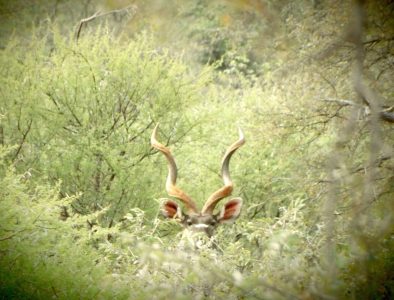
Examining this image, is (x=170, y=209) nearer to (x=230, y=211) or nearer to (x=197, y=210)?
(x=197, y=210)

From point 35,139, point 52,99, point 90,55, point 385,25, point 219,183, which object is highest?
point 385,25

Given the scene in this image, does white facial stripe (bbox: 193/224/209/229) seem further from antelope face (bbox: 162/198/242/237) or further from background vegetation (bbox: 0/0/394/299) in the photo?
background vegetation (bbox: 0/0/394/299)

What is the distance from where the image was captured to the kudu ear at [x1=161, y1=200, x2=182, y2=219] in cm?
881

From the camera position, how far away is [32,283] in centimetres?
565

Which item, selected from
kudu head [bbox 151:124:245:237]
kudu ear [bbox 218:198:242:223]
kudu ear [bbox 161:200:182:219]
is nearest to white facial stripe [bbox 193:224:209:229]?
kudu head [bbox 151:124:245:237]

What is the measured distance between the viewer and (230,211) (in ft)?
30.1

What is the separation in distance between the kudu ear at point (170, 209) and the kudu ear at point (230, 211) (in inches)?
26.0

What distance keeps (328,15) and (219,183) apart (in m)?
3.72

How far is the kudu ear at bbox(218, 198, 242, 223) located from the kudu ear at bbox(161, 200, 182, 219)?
66 centimetres

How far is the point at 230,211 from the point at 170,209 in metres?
0.89

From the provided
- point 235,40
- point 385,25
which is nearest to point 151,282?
point 385,25

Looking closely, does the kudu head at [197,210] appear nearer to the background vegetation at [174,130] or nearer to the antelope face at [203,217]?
the antelope face at [203,217]

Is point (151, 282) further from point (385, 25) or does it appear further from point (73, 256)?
point (385, 25)

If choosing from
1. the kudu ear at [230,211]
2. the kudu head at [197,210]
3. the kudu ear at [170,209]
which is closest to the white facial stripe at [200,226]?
the kudu head at [197,210]
